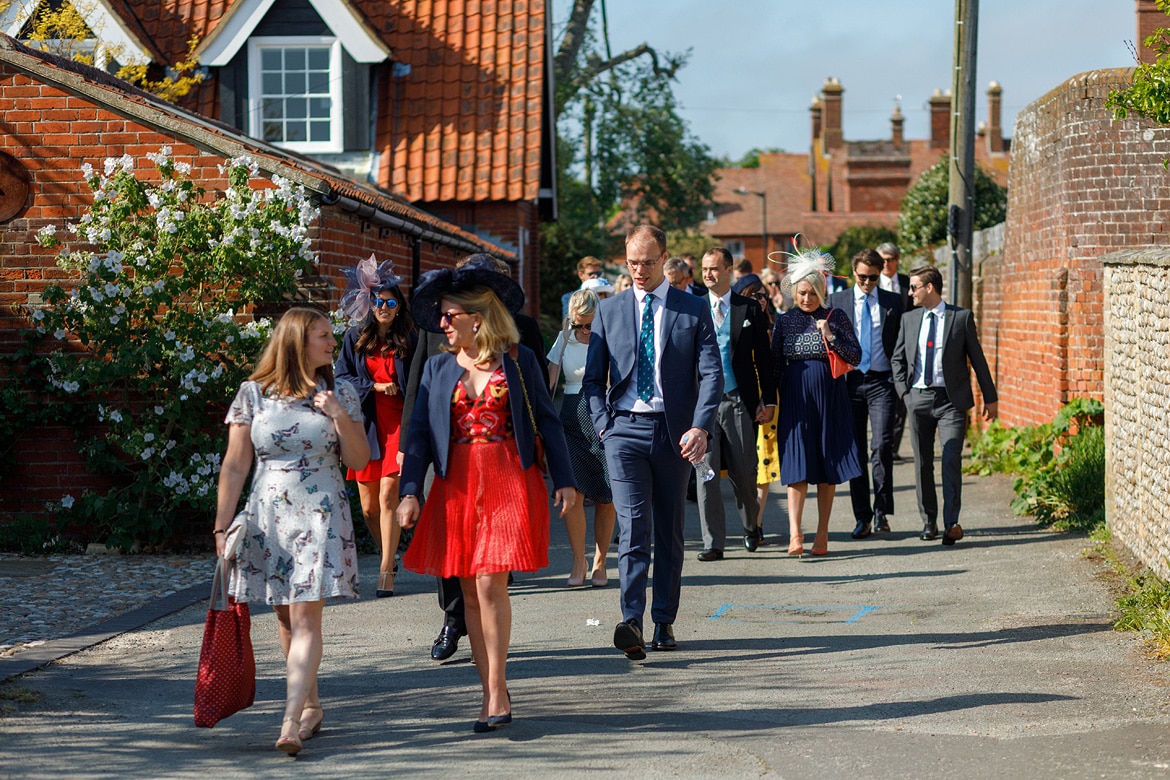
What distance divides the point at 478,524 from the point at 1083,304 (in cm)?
894

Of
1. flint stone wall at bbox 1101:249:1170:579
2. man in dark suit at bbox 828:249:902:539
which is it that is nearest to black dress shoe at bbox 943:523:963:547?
man in dark suit at bbox 828:249:902:539

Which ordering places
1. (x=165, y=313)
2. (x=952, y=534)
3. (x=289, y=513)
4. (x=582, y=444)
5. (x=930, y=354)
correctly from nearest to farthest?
1. (x=289, y=513)
2. (x=582, y=444)
3. (x=165, y=313)
4. (x=952, y=534)
5. (x=930, y=354)

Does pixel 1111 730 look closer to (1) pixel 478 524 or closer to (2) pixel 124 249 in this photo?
(1) pixel 478 524

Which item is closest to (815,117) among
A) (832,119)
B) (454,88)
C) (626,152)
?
(832,119)

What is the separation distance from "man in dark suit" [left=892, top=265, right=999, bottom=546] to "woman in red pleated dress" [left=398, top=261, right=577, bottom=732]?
18.1ft

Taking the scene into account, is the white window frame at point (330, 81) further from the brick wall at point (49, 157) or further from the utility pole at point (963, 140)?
the brick wall at point (49, 157)

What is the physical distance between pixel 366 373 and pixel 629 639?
109 inches

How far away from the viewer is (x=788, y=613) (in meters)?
8.47

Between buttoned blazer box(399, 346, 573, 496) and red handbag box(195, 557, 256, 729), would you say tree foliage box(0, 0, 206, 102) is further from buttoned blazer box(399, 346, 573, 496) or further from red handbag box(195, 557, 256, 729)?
red handbag box(195, 557, 256, 729)

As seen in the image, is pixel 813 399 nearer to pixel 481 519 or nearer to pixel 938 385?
pixel 938 385

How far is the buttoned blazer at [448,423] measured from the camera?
19.9 feet

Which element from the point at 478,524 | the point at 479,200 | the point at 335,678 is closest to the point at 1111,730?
the point at 478,524

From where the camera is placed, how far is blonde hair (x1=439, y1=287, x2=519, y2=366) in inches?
239

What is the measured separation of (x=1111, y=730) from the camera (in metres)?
5.77
